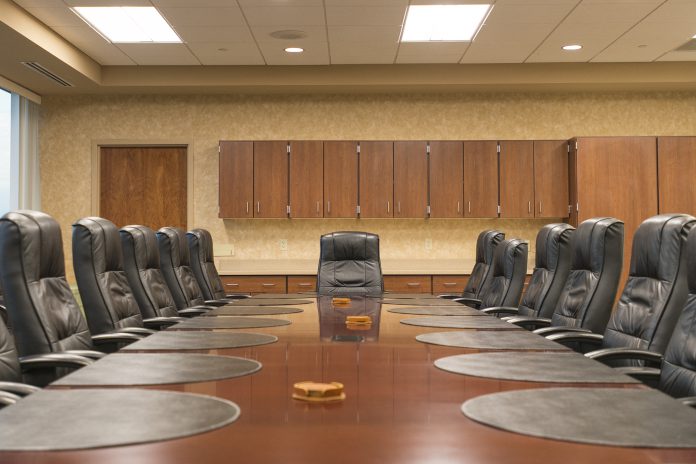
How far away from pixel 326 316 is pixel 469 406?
6.85ft

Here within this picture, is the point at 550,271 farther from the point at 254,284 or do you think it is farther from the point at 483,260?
the point at 254,284

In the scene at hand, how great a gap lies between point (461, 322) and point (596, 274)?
32.6 inches

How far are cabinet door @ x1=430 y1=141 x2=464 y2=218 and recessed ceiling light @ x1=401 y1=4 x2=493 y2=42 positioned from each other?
1356 mm

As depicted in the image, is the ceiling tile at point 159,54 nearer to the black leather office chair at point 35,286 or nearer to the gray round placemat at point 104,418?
the black leather office chair at point 35,286

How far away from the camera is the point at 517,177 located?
7633mm

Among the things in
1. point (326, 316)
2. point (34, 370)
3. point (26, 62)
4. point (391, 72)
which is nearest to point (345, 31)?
point (391, 72)

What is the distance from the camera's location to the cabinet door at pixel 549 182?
25.0ft

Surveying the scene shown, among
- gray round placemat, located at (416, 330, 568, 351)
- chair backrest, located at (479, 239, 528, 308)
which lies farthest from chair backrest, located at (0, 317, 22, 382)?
chair backrest, located at (479, 239, 528, 308)

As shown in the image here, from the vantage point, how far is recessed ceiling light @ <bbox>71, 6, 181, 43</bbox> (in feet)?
19.0

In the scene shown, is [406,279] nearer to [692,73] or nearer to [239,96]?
[239,96]

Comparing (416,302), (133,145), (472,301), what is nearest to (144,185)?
(133,145)

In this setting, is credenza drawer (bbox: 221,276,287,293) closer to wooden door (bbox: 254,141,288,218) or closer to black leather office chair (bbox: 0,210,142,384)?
wooden door (bbox: 254,141,288,218)

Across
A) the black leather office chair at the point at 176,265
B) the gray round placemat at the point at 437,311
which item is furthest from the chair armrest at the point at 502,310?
the black leather office chair at the point at 176,265

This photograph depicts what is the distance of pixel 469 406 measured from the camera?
1.36m
